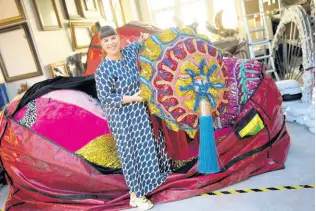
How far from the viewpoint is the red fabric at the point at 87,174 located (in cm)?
189

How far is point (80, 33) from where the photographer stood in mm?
4152

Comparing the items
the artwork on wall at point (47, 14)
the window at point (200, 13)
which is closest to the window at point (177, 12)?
the window at point (200, 13)

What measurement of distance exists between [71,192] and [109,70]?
915 millimetres

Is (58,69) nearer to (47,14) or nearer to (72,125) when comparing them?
(47,14)

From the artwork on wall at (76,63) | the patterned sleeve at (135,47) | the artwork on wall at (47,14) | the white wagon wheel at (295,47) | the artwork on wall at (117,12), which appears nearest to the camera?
the patterned sleeve at (135,47)

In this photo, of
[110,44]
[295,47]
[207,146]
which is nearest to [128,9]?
[295,47]

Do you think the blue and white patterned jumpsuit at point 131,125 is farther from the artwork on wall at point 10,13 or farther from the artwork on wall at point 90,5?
the artwork on wall at point 90,5

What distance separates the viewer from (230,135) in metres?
1.97

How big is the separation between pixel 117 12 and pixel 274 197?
5707 millimetres

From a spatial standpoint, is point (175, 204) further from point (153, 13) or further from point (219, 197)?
point (153, 13)

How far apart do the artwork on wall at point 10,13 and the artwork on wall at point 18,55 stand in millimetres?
62

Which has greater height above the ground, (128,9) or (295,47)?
(128,9)

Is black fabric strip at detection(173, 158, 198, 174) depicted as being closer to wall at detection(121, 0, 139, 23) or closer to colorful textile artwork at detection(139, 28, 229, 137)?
colorful textile artwork at detection(139, 28, 229, 137)

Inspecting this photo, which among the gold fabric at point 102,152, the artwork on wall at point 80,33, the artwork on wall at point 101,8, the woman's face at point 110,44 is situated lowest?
the gold fabric at point 102,152
